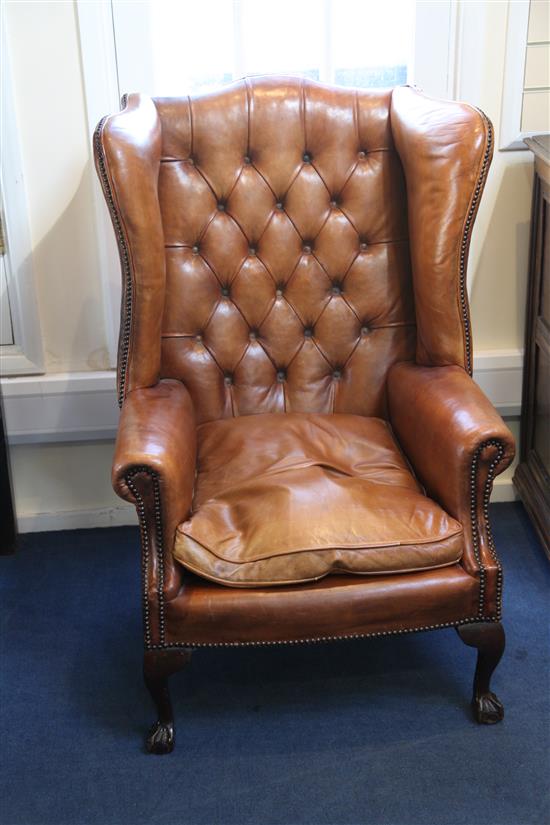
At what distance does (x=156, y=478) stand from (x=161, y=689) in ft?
1.34

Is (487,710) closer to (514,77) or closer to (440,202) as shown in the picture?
(440,202)

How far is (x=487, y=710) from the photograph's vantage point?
1793 millimetres

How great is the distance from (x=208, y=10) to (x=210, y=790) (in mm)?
1695

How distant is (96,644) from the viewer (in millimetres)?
2074

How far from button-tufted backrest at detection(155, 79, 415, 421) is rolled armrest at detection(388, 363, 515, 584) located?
0.23 meters

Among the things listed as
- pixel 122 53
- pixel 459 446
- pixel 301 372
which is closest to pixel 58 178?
pixel 122 53

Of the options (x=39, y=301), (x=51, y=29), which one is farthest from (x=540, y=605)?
(x=51, y=29)

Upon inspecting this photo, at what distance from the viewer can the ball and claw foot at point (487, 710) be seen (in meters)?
1.79

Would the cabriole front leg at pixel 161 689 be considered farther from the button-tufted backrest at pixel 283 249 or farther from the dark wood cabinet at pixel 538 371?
the dark wood cabinet at pixel 538 371

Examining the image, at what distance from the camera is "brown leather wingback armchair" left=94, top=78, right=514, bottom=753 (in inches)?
64.9

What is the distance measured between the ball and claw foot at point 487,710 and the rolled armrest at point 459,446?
0.97 feet

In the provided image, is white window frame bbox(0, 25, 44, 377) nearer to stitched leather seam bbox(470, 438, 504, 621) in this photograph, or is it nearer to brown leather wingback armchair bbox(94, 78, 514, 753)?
brown leather wingback armchair bbox(94, 78, 514, 753)

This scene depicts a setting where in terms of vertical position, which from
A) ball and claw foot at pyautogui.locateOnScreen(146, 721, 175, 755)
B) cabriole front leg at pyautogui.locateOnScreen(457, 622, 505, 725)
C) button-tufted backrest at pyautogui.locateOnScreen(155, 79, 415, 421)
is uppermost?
button-tufted backrest at pyautogui.locateOnScreen(155, 79, 415, 421)

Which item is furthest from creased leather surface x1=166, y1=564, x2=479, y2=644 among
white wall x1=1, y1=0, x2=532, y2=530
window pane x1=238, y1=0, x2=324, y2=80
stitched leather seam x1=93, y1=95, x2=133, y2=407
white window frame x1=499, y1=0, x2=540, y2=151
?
window pane x1=238, y1=0, x2=324, y2=80
